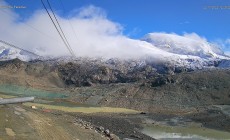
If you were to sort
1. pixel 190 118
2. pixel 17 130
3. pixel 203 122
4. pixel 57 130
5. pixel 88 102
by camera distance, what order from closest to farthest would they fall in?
pixel 17 130 < pixel 57 130 < pixel 203 122 < pixel 190 118 < pixel 88 102

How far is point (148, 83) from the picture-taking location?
162500 mm

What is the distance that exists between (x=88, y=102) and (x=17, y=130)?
101008mm

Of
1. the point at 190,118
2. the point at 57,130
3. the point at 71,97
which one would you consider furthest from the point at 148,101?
the point at 57,130

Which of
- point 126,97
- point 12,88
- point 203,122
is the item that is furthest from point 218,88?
point 12,88

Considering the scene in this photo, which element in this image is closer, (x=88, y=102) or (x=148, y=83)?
(x=88, y=102)

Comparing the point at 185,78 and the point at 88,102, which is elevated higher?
the point at 185,78

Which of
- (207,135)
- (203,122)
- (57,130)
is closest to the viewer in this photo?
(57,130)

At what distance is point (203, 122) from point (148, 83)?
237 feet

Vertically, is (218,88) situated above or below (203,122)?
above

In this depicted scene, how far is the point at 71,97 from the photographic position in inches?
5866

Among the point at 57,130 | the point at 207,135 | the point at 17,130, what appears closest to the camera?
the point at 17,130

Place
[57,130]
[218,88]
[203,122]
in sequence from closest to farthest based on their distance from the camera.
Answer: [57,130] → [203,122] → [218,88]

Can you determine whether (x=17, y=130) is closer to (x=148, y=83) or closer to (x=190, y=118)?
(x=190, y=118)

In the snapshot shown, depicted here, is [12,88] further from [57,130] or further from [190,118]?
[57,130]
